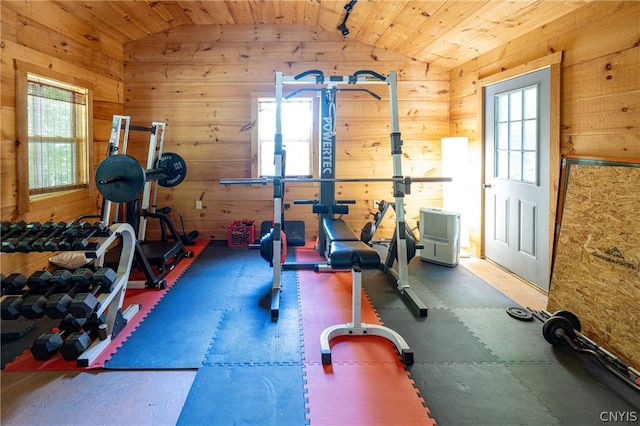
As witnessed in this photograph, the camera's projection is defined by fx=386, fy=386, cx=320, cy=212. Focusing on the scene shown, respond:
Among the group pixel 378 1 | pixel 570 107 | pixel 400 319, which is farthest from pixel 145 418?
pixel 378 1

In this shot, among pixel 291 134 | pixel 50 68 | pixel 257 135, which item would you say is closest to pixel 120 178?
pixel 50 68

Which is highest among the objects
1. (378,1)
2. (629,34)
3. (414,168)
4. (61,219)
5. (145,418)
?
(378,1)

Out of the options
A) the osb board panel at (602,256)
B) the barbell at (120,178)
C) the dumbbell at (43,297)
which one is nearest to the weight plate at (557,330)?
the osb board panel at (602,256)

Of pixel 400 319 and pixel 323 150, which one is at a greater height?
pixel 323 150

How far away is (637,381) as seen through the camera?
1.96 meters

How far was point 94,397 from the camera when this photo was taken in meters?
1.89

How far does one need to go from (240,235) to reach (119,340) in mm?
2557

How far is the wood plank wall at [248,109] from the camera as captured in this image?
195 inches

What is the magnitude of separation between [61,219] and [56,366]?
6.79 feet

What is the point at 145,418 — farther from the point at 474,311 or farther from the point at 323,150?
the point at 323,150

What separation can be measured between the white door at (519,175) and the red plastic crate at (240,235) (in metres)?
2.82

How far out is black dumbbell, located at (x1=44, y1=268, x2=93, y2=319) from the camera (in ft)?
6.56

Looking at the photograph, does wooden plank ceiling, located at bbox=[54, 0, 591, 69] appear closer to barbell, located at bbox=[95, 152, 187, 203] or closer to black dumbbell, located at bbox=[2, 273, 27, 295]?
barbell, located at bbox=[95, 152, 187, 203]

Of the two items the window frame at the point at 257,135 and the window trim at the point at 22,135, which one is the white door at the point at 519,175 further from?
the window trim at the point at 22,135
